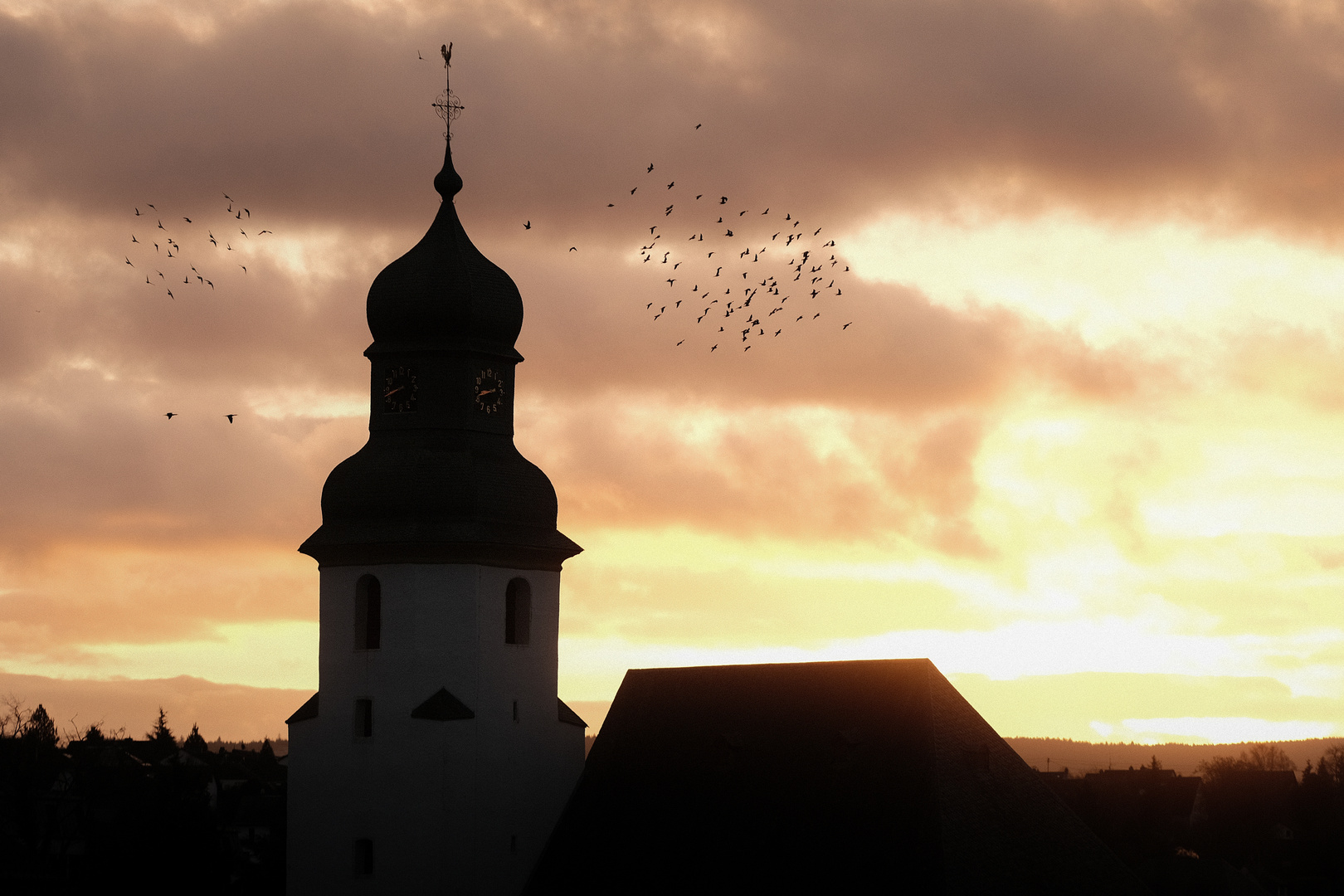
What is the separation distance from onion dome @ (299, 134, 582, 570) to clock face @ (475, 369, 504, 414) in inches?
1.4

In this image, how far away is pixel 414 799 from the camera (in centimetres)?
4531

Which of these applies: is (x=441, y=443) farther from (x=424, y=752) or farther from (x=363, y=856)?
(x=363, y=856)

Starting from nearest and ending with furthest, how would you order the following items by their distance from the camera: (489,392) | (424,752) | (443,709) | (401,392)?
1. (443,709)
2. (424,752)
3. (401,392)
4. (489,392)

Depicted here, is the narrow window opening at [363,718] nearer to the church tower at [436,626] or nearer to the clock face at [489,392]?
the church tower at [436,626]

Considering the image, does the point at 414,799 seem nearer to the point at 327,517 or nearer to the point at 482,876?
the point at 482,876

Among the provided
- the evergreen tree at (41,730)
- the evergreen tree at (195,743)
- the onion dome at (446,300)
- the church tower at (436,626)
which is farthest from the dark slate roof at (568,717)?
the evergreen tree at (195,743)

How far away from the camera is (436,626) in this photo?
45.9 metres

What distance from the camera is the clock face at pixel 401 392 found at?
47.2 meters

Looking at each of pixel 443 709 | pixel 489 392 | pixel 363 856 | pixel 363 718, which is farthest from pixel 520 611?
pixel 363 856

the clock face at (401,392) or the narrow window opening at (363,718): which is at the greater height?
the clock face at (401,392)

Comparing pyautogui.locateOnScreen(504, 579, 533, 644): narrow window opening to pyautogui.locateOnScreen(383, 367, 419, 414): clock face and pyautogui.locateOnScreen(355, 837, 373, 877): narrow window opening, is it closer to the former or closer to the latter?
Answer: pyautogui.locateOnScreen(383, 367, 419, 414): clock face

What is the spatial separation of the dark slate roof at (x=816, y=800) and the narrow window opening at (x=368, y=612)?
621 centimetres

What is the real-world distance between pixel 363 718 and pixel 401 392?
7.99 meters

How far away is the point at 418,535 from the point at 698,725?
321 inches
